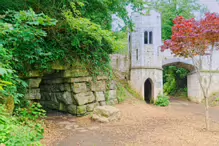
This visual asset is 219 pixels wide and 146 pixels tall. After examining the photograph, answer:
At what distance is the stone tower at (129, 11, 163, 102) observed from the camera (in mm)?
11781

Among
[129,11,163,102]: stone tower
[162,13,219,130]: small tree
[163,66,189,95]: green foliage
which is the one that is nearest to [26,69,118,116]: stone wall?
[162,13,219,130]: small tree

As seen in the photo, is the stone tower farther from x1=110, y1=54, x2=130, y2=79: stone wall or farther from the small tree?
the small tree

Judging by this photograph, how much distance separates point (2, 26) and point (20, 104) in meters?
2.92

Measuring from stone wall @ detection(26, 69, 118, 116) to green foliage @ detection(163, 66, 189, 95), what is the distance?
10876 millimetres

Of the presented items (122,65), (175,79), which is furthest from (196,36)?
(175,79)

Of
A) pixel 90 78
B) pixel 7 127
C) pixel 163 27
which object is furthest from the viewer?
pixel 163 27

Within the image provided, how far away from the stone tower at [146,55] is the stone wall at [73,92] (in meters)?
4.23

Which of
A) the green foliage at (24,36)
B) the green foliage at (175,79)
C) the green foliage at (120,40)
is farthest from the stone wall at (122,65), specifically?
the green foliage at (24,36)

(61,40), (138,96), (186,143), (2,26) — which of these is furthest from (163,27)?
(2,26)

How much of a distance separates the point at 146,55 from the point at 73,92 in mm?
6691

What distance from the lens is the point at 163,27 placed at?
18172 mm

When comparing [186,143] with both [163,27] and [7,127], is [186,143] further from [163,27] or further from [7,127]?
[163,27]

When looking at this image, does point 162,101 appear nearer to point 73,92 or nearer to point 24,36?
point 73,92

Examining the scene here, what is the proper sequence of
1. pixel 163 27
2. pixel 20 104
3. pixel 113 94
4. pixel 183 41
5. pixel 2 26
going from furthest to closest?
1. pixel 163 27
2. pixel 113 94
3. pixel 183 41
4. pixel 20 104
5. pixel 2 26
